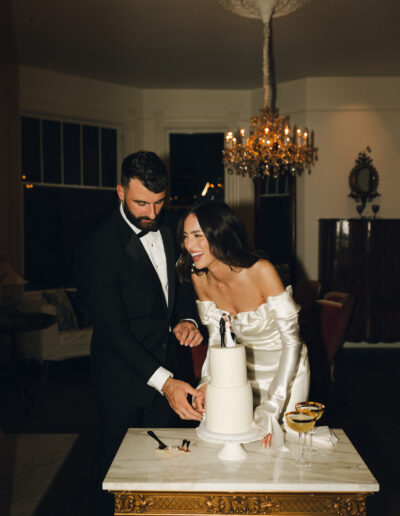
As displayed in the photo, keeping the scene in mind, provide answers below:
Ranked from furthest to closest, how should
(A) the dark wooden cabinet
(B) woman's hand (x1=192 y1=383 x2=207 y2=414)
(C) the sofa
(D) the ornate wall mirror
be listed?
(D) the ornate wall mirror → (A) the dark wooden cabinet → (C) the sofa → (B) woman's hand (x1=192 y1=383 x2=207 y2=414)

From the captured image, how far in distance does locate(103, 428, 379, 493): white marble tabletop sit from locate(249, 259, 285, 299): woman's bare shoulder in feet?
2.00

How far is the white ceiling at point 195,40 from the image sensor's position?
4.73m

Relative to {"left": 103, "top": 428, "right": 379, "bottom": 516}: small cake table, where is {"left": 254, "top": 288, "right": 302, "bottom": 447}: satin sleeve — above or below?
above

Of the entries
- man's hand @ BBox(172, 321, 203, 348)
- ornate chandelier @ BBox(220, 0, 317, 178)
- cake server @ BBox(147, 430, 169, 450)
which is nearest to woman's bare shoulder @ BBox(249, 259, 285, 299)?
man's hand @ BBox(172, 321, 203, 348)

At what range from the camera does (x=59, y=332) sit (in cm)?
562

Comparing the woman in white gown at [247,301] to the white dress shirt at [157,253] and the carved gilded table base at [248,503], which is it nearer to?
the white dress shirt at [157,253]

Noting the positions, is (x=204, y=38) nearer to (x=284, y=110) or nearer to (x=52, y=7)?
(x=52, y=7)

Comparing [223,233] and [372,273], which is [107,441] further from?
[372,273]

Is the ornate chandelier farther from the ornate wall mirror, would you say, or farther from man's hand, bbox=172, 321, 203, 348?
man's hand, bbox=172, 321, 203, 348

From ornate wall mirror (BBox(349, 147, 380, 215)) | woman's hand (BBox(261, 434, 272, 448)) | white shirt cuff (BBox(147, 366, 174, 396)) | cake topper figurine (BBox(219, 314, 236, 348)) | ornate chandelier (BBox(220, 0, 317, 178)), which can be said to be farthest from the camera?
ornate wall mirror (BBox(349, 147, 380, 215))

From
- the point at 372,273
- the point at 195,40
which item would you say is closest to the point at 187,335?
the point at 195,40

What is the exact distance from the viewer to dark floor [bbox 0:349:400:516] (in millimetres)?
3062

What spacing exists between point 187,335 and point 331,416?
8.58 ft

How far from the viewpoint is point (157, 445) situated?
1.76 m
